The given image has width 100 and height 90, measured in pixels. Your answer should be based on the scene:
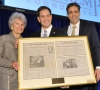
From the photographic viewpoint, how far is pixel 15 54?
79.2 inches

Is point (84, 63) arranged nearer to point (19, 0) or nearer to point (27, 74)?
point (27, 74)

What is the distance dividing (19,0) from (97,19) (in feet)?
4.93

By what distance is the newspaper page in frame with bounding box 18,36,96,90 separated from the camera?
1.82 metres

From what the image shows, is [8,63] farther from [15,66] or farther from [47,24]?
[47,24]

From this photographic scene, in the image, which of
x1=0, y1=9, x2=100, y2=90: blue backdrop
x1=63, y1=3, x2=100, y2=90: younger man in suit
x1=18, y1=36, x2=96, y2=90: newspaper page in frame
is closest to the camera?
x1=18, y1=36, x2=96, y2=90: newspaper page in frame

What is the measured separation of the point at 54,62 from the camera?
1.89m

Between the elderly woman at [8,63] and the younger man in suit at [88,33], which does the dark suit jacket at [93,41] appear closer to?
the younger man in suit at [88,33]

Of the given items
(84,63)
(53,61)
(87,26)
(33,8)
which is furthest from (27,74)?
(33,8)

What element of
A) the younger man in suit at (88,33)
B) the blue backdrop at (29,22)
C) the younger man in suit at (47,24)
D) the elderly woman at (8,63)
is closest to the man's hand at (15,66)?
the elderly woman at (8,63)

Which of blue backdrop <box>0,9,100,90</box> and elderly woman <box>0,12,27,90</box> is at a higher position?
blue backdrop <box>0,9,100,90</box>

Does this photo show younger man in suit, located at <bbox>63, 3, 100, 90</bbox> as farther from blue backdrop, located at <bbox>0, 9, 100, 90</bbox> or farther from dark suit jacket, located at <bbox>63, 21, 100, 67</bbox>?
blue backdrop, located at <bbox>0, 9, 100, 90</bbox>

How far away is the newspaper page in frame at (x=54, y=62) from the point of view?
1.82 metres

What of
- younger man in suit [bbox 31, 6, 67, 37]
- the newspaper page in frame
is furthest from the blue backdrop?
the newspaper page in frame

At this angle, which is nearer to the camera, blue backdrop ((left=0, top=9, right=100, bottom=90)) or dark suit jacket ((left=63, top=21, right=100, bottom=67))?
dark suit jacket ((left=63, top=21, right=100, bottom=67))
